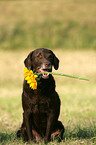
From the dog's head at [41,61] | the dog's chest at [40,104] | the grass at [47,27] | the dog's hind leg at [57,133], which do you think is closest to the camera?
the dog's head at [41,61]

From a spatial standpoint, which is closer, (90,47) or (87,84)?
(87,84)

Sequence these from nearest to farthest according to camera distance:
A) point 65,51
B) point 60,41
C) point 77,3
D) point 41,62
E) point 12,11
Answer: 1. point 41,62
2. point 65,51
3. point 60,41
4. point 12,11
5. point 77,3

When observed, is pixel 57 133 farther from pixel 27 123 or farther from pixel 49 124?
pixel 27 123

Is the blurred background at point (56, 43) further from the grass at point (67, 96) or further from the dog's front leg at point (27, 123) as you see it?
the dog's front leg at point (27, 123)

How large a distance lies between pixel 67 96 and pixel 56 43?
12345 millimetres

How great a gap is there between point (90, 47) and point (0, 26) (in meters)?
8.04

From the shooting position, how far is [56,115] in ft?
17.5

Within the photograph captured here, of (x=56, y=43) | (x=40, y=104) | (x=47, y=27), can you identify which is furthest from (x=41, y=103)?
(x=47, y=27)

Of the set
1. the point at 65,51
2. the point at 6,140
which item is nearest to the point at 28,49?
the point at 65,51

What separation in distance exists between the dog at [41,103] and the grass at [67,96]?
0.89 feet

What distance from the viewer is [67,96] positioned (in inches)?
536

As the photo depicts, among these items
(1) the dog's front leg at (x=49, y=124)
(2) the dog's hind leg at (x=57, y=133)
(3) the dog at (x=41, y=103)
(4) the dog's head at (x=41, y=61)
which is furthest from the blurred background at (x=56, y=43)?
(4) the dog's head at (x=41, y=61)

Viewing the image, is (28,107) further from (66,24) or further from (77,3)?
(77,3)

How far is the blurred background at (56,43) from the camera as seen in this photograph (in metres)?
12.8
